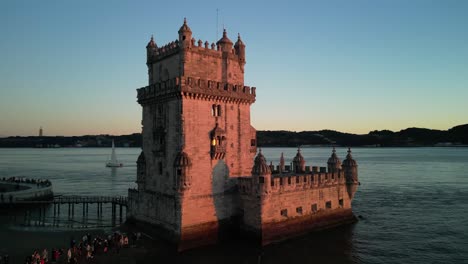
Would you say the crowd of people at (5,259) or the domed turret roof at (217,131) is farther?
the domed turret roof at (217,131)

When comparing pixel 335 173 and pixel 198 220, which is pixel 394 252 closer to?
pixel 335 173

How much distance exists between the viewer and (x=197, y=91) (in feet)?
104

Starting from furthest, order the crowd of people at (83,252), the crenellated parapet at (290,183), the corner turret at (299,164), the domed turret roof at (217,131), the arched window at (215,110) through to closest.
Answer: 1. the corner turret at (299,164)
2. the arched window at (215,110)
3. the domed turret roof at (217,131)
4. the crenellated parapet at (290,183)
5. the crowd of people at (83,252)

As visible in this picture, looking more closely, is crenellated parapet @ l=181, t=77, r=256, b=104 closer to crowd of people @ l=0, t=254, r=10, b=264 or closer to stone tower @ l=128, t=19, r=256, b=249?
stone tower @ l=128, t=19, r=256, b=249

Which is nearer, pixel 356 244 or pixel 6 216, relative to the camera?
pixel 356 244

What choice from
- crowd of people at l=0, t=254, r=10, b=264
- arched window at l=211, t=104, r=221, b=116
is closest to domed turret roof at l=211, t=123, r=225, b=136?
arched window at l=211, t=104, r=221, b=116

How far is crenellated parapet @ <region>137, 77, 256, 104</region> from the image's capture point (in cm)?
3097

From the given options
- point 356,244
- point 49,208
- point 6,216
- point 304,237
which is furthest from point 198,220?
point 49,208

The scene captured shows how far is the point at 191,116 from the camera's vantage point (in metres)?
31.5

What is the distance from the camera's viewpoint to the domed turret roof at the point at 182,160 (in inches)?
1174

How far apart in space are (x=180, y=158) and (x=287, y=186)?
10.8 meters

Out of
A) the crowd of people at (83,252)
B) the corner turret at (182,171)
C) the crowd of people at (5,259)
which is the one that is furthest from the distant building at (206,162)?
the crowd of people at (5,259)

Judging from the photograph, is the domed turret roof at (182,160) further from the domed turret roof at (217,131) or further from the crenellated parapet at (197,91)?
the crenellated parapet at (197,91)

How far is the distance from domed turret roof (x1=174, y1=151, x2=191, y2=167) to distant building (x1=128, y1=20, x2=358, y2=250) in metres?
0.08
